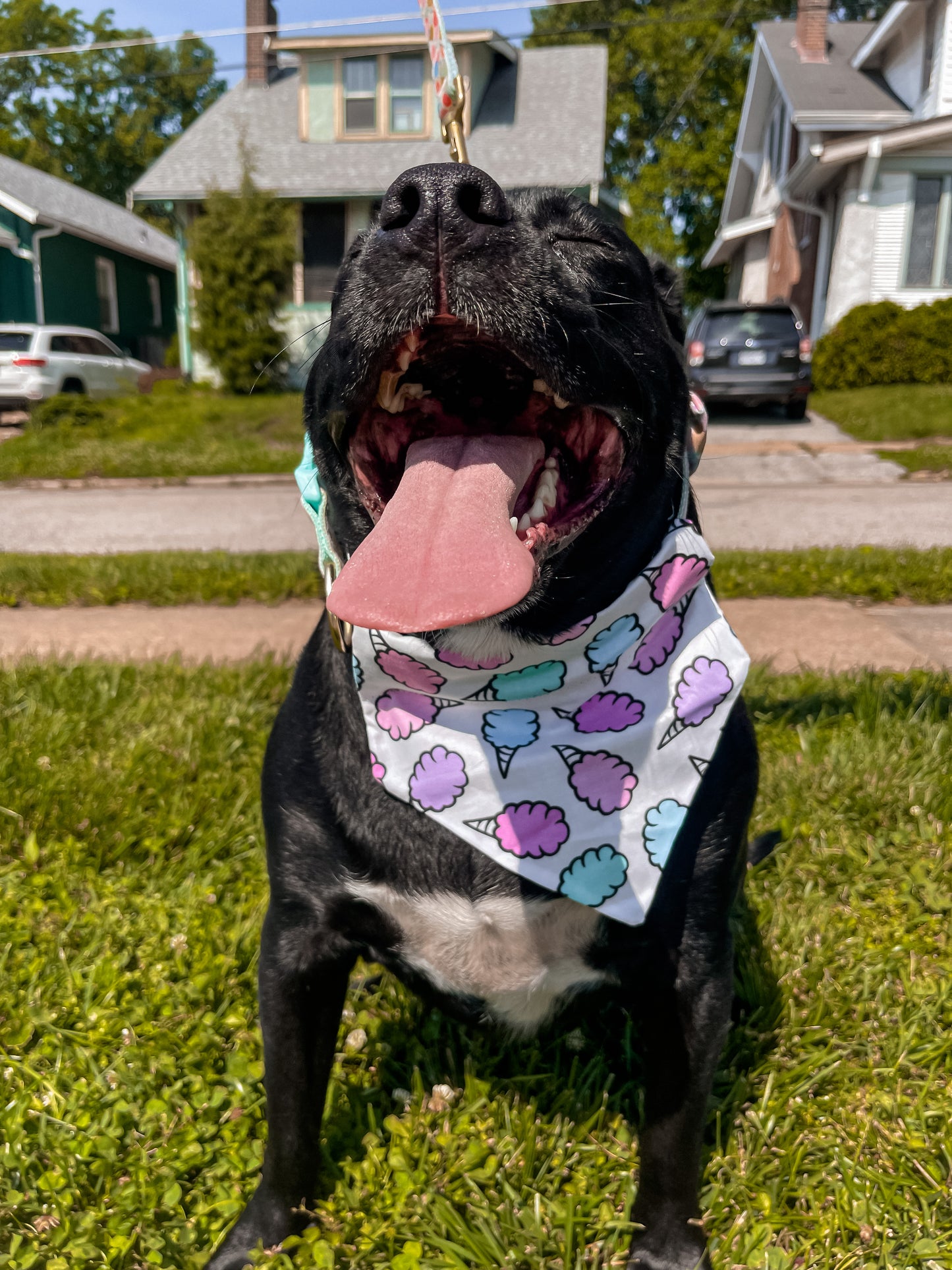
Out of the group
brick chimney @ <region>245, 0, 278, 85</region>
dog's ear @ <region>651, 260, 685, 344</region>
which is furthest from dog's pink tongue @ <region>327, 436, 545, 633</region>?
brick chimney @ <region>245, 0, 278, 85</region>

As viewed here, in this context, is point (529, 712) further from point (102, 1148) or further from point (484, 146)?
point (484, 146)

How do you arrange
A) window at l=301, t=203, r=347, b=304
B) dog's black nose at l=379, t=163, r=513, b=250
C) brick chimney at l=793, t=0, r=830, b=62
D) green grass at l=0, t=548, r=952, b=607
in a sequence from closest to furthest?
dog's black nose at l=379, t=163, r=513, b=250 → green grass at l=0, t=548, r=952, b=607 → window at l=301, t=203, r=347, b=304 → brick chimney at l=793, t=0, r=830, b=62

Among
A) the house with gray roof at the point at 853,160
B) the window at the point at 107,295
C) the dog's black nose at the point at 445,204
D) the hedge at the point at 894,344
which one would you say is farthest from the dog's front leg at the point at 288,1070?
the window at the point at 107,295

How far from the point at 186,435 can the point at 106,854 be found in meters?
11.1

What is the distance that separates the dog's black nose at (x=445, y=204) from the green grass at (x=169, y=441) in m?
8.32

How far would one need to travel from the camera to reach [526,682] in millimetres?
1773

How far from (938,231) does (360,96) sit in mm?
11336

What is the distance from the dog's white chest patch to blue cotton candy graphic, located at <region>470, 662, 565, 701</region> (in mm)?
356

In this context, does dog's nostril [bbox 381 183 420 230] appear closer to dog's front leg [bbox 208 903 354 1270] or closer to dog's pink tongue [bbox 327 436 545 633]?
dog's pink tongue [bbox 327 436 545 633]

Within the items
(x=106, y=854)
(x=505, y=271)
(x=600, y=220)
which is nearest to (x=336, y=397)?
(x=505, y=271)

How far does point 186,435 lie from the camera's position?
1296 cm

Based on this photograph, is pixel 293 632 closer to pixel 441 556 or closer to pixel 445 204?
pixel 441 556

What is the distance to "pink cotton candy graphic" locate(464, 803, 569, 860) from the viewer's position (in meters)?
1.70

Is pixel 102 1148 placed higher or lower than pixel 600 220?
lower
